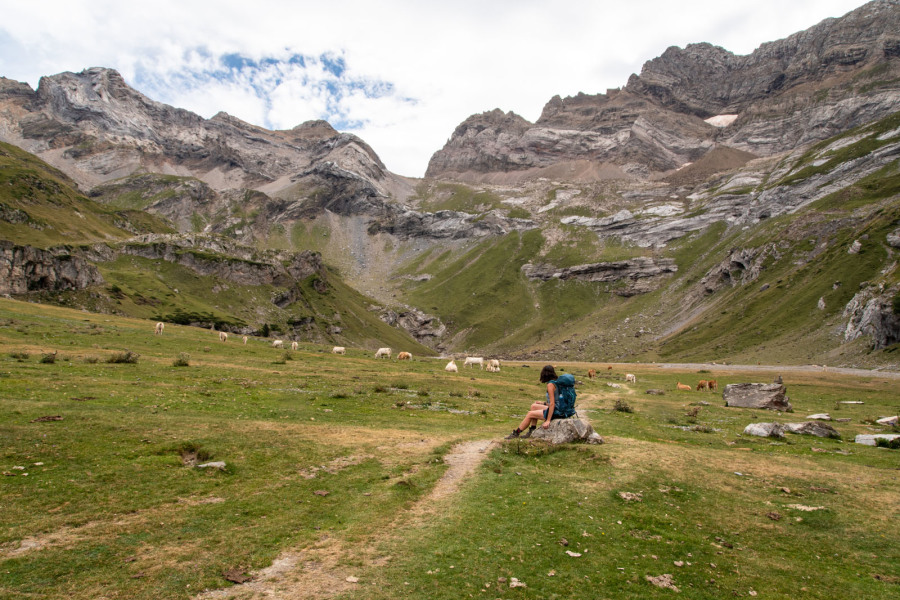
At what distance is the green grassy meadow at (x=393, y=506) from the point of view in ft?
29.7

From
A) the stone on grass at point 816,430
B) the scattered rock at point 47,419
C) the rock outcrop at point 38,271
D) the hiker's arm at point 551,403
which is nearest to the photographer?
the scattered rock at point 47,419

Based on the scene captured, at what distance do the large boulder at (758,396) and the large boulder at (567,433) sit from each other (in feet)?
80.6

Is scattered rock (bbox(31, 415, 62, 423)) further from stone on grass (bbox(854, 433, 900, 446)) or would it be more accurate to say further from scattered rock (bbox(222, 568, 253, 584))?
stone on grass (bbox(854, 433, 900, 446))

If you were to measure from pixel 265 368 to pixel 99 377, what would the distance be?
14.4 metres

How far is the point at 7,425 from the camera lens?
15031mm

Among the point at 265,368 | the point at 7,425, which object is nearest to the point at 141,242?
the point at 265,368

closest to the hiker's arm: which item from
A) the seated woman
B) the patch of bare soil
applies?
the seated woman

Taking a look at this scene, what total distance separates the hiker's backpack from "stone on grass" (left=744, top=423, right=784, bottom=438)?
11634 millimetres

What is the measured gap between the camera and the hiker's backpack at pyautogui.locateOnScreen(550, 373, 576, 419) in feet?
66.6

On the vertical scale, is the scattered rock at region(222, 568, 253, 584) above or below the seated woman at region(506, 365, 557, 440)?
below

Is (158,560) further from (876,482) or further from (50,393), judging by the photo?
(876,482)

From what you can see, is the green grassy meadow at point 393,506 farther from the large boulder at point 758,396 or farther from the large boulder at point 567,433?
the large boulder at point 758,396

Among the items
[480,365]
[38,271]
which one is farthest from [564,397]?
[38,271]

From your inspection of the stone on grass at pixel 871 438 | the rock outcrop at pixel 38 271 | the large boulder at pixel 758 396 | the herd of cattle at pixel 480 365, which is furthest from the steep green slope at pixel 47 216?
the stone on grass at pixel 871 438
